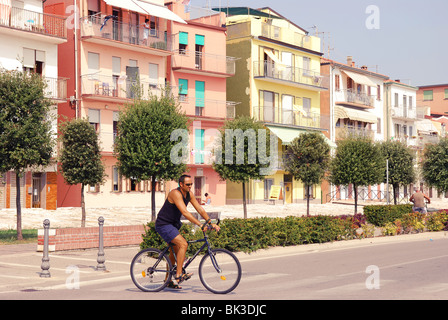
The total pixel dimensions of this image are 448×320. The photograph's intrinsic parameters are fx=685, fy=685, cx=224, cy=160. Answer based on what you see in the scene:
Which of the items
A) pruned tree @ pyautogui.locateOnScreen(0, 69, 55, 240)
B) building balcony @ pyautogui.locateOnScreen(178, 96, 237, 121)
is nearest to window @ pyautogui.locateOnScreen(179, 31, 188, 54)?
building balcony @ pyautogui.locateOnScreen(178, 96, 237, 121)

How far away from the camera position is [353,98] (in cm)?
6378

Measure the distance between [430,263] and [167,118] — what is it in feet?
52.2

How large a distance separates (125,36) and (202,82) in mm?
8147

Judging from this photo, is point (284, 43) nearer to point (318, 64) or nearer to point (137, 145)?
point (318, 64)

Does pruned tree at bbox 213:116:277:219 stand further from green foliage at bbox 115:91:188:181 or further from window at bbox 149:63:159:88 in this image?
window at bbox 149:63:159:88

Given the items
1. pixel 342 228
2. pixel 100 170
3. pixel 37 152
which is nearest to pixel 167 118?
pixel 100 170

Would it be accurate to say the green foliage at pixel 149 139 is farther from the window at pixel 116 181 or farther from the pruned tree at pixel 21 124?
the window at pixel 116 181

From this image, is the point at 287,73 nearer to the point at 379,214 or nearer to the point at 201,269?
the point at 379,214

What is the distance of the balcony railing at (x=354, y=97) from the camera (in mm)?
62844

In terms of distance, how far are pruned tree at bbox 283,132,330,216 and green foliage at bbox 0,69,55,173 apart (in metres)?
Result: 17.6

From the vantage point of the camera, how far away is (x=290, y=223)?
20359 millimetres

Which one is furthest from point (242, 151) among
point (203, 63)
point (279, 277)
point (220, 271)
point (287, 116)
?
point (220, 271)

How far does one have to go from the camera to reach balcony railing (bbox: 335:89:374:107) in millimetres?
62844

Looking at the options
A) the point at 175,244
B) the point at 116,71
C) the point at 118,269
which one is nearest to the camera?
the point at 175,244
